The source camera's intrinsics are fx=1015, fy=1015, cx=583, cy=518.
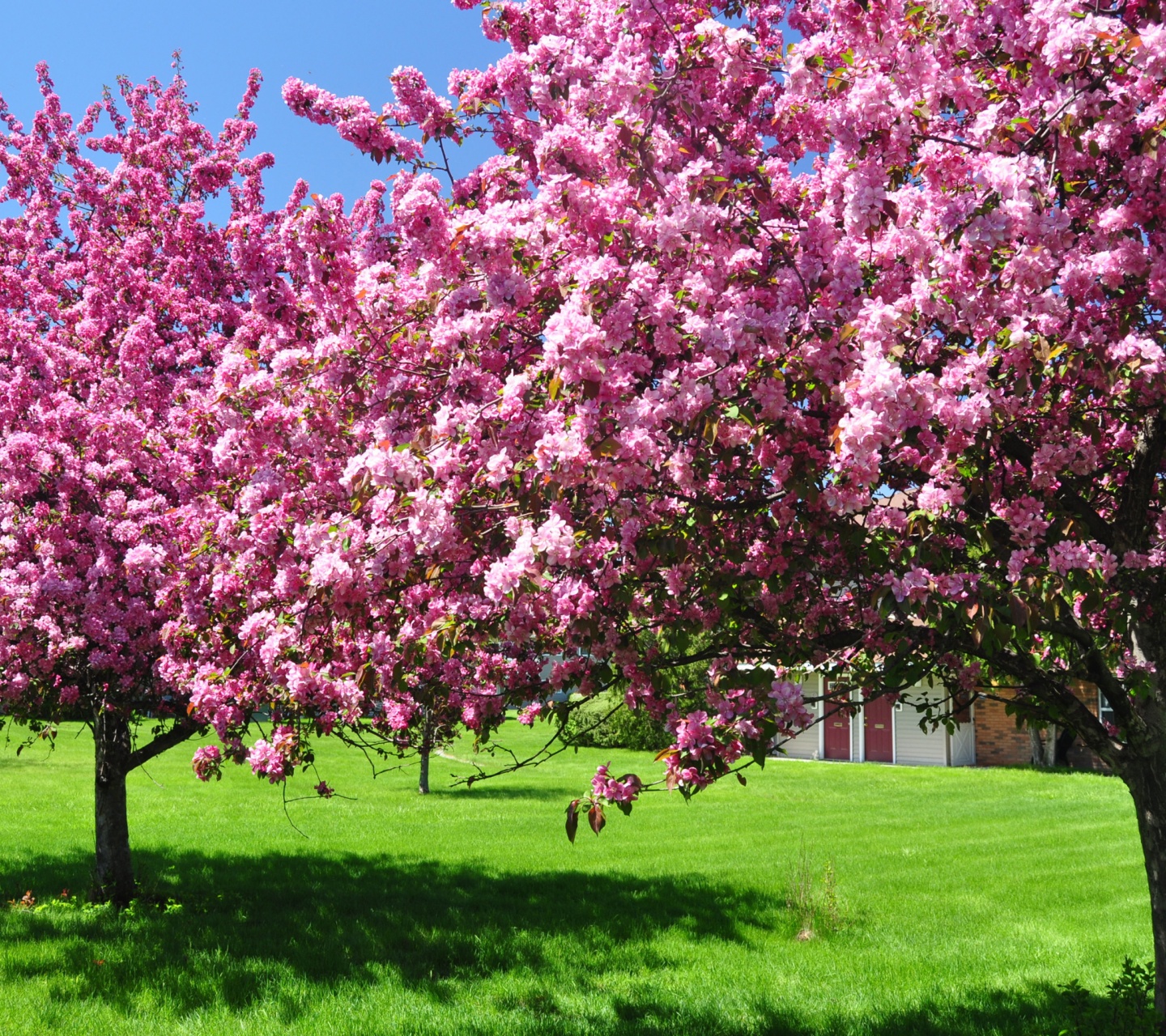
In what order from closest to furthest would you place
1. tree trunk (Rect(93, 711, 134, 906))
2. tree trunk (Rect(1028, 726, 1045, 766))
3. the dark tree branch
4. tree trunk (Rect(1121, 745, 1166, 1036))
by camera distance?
tree trunk (Rect(1121, 745, 1166, 1036)), the dark tree branch, tree trunk (Rect(93, 711, 134, 906)), tree trunk (Rect(1028, 726, 1045, 766))

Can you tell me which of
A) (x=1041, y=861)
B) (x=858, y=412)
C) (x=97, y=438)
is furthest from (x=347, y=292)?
(x=1041, y=861)

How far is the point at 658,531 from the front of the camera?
14.6 ft

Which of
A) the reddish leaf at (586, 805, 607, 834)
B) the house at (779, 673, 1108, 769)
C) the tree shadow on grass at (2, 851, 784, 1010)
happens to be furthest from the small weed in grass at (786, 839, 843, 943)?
the house at (779, 673, 1108, 769)

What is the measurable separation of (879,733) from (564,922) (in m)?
22.6

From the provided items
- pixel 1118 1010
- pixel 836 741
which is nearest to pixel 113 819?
pixel 1118 1010

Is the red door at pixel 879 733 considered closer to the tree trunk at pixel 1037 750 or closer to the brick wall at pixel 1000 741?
the brick wall at pixel 1000 741

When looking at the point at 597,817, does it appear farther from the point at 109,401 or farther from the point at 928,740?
the point at 928,740

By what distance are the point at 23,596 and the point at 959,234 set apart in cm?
758

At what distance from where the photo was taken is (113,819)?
10953mm

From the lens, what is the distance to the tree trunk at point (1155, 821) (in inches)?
224

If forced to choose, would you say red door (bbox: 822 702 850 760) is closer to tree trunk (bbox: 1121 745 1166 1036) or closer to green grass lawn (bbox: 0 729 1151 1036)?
green grass lawn (bbox: 0 729 1151 1036)

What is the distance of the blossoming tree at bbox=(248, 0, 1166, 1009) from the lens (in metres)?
3.82

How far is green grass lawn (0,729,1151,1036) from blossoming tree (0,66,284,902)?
2104 mm

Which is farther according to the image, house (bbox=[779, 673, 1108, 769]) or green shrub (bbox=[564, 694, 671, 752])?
green shrub (bbox=[564, 694, 671, 752])
